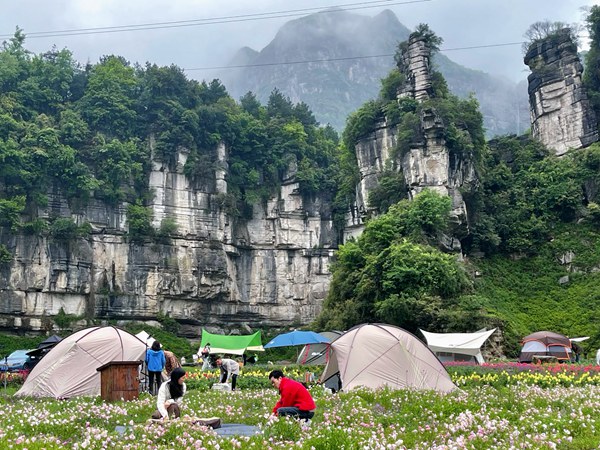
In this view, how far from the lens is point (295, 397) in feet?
32.7

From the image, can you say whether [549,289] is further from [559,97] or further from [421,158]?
[559,97]

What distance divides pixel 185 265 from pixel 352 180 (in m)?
16.7

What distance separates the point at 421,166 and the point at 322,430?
38988mm

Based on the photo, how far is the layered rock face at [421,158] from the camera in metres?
44.9

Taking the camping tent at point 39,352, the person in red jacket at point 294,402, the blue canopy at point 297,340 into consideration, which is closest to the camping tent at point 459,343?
the blue canopy at point 297,340

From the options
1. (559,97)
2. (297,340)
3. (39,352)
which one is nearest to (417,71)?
(559,97)

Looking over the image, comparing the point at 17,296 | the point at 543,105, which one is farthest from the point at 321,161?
the point at 17,296

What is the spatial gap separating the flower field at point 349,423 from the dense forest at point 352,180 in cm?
2138

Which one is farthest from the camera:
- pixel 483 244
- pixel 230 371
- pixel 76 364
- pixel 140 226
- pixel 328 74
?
pixel 328 74

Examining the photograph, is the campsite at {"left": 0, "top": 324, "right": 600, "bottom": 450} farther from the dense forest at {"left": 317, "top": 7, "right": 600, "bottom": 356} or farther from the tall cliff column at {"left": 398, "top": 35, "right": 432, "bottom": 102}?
the tall cliff column at {"left": 398, "top": 35, "right": 432, "bottom": 102}

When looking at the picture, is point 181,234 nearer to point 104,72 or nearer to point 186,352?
point 186,352

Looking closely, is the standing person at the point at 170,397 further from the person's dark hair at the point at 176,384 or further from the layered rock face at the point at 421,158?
the layered rock face at the point at 421,158

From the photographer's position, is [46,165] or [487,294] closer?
[487,294]

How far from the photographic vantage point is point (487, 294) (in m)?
41.2
